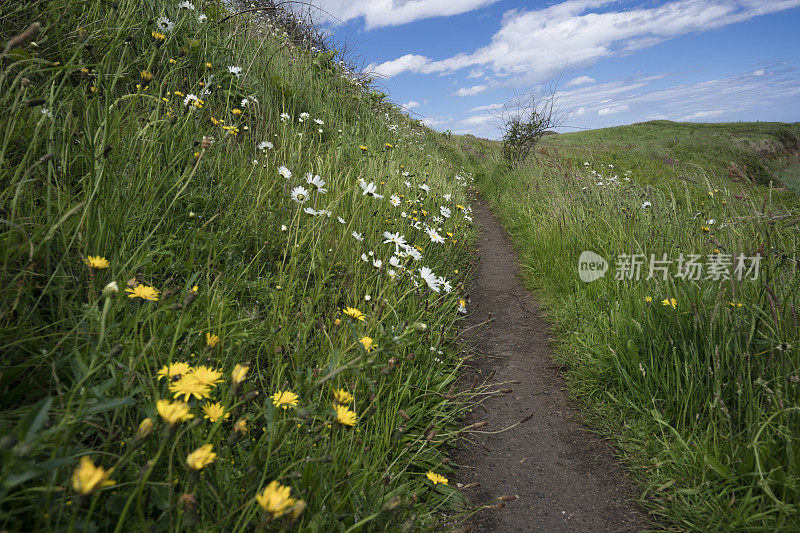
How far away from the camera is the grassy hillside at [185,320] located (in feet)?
2.94

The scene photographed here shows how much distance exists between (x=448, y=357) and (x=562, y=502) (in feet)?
3.19

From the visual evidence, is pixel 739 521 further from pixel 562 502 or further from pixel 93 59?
pixel 93 59

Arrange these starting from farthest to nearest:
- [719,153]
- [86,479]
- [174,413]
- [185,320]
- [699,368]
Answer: [719,153], [699,368], [185,320], [174,413], [86,479]

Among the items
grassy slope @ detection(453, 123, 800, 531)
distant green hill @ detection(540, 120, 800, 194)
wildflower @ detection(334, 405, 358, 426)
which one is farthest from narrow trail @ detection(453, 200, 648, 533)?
distant green hill @ detection(540, 120, 800, 194)

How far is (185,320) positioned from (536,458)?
1.73 m

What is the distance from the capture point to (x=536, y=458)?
6.44ft

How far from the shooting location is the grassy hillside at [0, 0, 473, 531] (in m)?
0.90

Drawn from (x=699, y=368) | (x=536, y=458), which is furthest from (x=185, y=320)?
(x=699, y=368)

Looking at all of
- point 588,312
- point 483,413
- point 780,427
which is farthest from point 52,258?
point 588,312

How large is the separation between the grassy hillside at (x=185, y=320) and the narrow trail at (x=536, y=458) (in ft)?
0.69

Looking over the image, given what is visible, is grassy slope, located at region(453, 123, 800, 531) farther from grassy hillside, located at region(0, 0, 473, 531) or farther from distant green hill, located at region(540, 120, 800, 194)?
distant green hill, located at region(540, 120, 800, 194)

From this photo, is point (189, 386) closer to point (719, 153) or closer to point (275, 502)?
point (275, 502)

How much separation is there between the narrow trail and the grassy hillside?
0.21m

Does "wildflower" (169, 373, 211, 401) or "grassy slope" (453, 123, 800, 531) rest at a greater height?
"wildflower" (169, 373, 211, 401)
